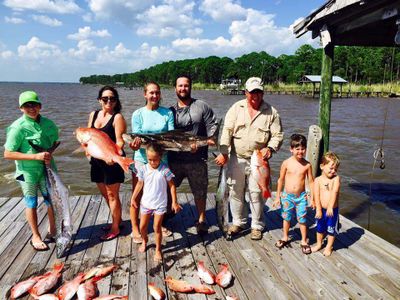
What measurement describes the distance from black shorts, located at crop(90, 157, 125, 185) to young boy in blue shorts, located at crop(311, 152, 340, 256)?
8.49ft

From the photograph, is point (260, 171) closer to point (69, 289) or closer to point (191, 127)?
point (191, 127)

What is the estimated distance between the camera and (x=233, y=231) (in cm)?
496

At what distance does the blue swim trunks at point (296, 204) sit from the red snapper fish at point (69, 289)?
2674 millimetres

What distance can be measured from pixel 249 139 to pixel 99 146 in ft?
6.31

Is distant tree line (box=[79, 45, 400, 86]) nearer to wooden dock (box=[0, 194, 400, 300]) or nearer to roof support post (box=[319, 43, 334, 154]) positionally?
roof support post (box=[319, 43, 334, 154])

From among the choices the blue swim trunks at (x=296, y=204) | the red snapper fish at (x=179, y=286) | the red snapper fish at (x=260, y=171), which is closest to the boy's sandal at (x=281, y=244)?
the blue swim trunks at (x=296, y=204)

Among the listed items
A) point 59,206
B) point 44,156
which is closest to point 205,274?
point 59,206

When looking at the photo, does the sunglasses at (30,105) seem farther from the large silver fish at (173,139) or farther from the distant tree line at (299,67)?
the distant tree line at (299,67)

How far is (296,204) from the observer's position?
4.57 m

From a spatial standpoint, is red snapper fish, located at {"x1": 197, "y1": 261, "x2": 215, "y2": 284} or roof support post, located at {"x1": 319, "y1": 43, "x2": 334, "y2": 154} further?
roof support post, located at {"x1": 319, "y1": 43, "x2": 334, "y2": 154}

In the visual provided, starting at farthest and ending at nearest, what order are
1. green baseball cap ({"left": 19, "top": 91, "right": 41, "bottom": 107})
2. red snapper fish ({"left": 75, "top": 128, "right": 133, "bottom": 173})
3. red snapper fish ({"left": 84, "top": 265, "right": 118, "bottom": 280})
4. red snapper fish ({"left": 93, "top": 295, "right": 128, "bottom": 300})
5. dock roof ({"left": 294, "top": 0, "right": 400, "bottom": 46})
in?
dock roof ({"left": 294, "top": 0, "right": 400, "bottom": 46})
red snapper fish ({"left": 75, "top": 128, "right": 133, "bottom": 173})
green baseball cap ({"left": 19, "top": 91, "right": 41, "bottom": 107})
red snapper fish ({"left": 84, "top": 265, "right": 118, "bottom": 280})
red snapper fish ({"left": 93, "top": 295, "right": 128, "bottom": 300})

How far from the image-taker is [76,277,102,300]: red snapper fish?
3.45 meters

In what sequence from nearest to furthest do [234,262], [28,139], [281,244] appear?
[28,139]
[234,262]
[281,244]

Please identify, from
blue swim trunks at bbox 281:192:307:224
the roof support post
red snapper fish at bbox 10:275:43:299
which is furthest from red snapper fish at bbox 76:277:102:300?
the roof support post
